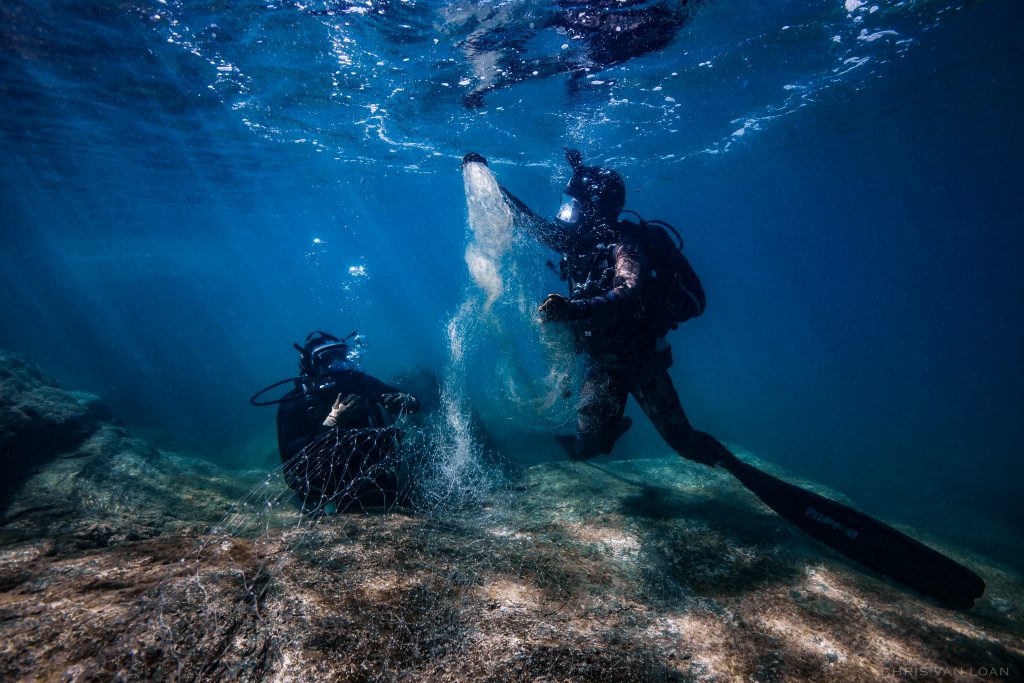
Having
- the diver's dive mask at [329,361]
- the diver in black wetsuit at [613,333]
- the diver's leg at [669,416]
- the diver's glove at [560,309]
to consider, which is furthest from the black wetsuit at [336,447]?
the diver's leg at [669,416]

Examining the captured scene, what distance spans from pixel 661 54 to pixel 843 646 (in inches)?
608

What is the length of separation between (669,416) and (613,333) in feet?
4.39

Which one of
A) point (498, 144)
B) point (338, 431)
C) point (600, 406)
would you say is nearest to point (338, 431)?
point (338, 431)

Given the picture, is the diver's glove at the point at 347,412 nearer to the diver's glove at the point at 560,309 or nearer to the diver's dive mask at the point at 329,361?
the diver's dive mask at the point at 329,361

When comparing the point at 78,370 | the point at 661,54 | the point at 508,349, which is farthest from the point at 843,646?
the point at 78,370

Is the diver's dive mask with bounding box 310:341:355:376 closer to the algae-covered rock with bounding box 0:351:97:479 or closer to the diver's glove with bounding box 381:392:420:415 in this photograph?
the diver's glove with bounding box 381:392:420:415

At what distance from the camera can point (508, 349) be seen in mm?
8070

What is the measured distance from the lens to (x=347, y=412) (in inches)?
189

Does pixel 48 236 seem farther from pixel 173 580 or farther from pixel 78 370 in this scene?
pixel 173 580

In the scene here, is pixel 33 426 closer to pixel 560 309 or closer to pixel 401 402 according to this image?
pixel 401 402

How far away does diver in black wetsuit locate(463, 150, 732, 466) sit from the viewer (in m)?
4.91

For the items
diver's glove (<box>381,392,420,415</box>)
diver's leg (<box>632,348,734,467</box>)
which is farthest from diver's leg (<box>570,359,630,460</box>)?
diver's glove (<box>381,392,420,415</box>)

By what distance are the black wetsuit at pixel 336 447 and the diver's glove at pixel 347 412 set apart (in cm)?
1

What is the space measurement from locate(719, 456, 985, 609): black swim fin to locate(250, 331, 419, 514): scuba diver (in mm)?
4132
